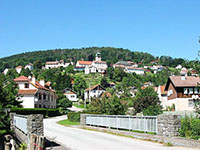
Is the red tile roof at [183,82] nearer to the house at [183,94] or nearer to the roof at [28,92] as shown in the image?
the house at [183,94]

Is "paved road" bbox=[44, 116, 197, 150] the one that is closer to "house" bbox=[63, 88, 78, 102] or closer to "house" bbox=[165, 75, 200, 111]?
"house" bbox=[165, 75, 200, 111]

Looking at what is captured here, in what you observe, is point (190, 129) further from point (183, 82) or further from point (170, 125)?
point (183, 82)

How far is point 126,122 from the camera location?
21.0m

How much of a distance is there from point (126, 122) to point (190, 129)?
270 inches

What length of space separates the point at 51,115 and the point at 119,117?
37665 mm

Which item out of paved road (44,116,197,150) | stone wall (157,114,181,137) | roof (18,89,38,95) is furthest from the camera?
roof (18,89,38,95)

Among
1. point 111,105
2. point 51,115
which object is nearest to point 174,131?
point 111,105

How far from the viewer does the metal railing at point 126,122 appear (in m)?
17.5

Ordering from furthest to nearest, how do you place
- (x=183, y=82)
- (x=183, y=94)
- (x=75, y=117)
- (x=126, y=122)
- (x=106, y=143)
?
(x=183, y=82) < (x=183, y=94) < (x=75, y=117) < (x=126, y=122) < (x=106, y=143)

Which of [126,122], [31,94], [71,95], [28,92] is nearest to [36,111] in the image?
[31,94]

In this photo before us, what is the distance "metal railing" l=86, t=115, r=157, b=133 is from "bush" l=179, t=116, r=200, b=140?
2184 mm

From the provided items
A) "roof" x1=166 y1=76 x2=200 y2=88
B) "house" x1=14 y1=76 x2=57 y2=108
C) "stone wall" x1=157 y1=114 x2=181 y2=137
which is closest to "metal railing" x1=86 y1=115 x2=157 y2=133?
"stone wall" x1=157 y1=114 x2=181 y2=137

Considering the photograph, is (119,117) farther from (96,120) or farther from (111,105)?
(111,105)

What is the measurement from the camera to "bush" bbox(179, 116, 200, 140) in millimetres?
14469
